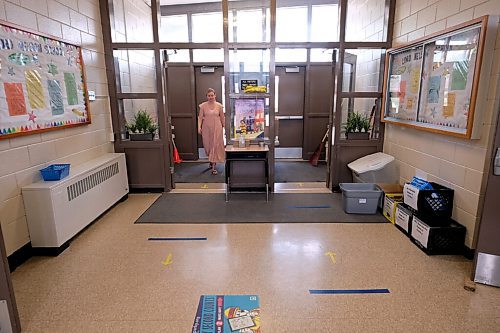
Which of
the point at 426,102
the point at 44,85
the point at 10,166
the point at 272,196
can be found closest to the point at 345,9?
the point at 426,102

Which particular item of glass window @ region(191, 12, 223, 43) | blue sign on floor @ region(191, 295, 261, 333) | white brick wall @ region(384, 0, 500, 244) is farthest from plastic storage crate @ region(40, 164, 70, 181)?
glass window @ region(191, 12, 223, 43)

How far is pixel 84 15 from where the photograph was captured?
3859 millimetres

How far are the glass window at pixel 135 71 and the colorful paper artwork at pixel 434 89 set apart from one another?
3.59 metres

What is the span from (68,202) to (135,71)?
2767 mm

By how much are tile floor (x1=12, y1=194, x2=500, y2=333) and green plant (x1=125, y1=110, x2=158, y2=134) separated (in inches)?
68.5

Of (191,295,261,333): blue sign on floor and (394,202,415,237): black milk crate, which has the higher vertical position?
(394,202,415,237): black milk crate

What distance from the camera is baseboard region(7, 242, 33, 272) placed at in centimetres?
267

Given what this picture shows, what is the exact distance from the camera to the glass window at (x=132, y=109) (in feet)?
15.4

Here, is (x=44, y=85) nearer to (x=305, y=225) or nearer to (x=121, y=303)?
(x=121, y=303)

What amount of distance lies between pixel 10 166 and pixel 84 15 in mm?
2200

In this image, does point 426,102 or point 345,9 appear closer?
point 426,102

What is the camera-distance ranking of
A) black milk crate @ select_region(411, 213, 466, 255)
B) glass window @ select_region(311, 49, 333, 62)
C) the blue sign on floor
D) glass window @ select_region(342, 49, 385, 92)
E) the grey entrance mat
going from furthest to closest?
glass window @ select_region(311, 49, 333, 62), glass window @ select_region(342, 49, 385, 92), the grey entrance mat, black milk crate @ select_region(411, 213, 466, 255), the blue sign on floor

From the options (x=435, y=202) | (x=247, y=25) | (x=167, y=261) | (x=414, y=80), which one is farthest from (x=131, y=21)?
(x=435, y=202)

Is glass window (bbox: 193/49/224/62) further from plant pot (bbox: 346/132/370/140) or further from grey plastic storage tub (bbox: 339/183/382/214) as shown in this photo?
grey plastic storage tub (bbox: 339/183/382/214)
